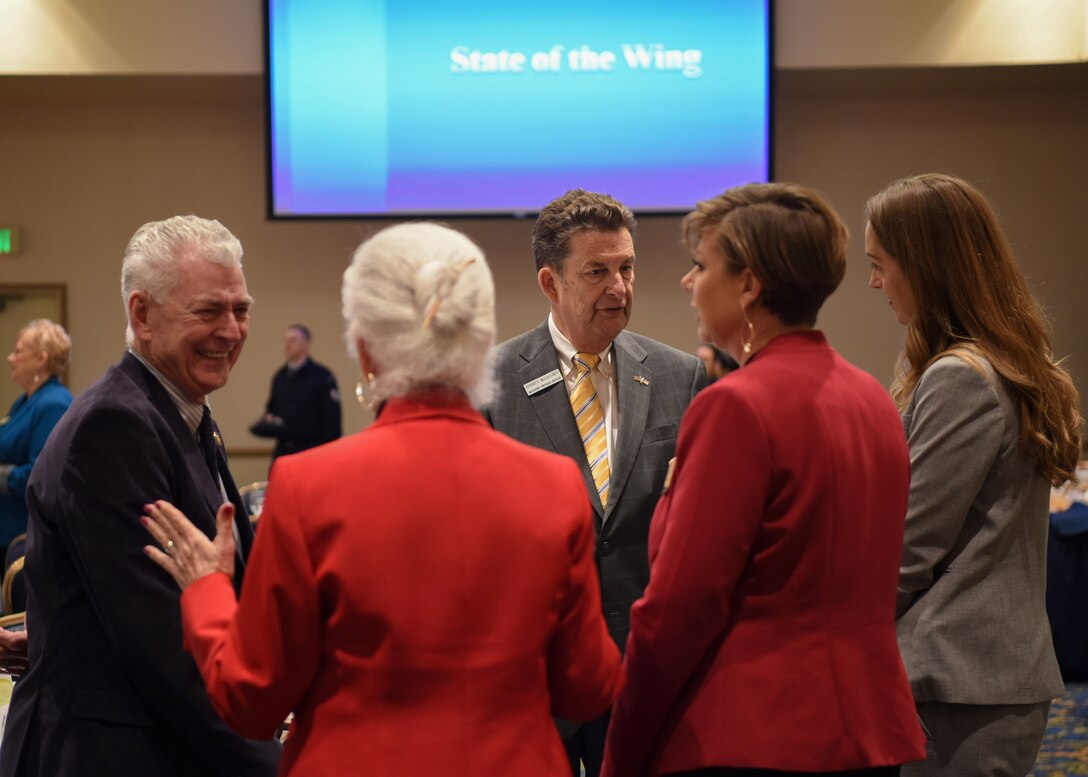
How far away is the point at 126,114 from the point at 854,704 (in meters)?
8.63

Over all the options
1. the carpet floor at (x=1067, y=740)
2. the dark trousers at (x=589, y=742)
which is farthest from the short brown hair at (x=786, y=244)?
the carpet floor at (x=1067, y=740)

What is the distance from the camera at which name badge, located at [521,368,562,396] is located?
A: 259 cm

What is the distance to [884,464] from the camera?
5.44 ft

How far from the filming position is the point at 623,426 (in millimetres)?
2537

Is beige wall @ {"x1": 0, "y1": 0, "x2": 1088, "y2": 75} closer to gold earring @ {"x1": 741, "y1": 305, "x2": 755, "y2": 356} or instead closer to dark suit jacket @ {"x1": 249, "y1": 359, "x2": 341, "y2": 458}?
dark suit jacket @ {"x1": 249, "y1": 359, "x2": 341, "y2": 458}

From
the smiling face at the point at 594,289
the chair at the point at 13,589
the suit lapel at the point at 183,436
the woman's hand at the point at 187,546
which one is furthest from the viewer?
the chair at the point at 13,589

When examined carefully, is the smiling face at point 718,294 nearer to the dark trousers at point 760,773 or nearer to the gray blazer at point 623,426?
the dark trousers at point 760,773

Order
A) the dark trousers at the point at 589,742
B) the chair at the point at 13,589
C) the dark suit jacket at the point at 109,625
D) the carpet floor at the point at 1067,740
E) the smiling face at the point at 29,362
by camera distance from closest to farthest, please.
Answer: the dark suit jacket at the point at 109,625
the dark trousers at the point at 589,742
the chair at the point at 13,589
the carpet floor at the point at 1067,740
the smiling face at the point at 29,362

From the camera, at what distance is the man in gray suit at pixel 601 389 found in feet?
8.04

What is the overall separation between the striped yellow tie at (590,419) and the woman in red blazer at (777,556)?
2.77 feet

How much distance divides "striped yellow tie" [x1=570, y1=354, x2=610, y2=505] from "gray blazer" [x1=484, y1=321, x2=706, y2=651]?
0.02m

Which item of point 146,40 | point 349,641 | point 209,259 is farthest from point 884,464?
point 146,40

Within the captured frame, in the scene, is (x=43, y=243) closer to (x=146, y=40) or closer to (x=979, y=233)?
(x=146, y=40)

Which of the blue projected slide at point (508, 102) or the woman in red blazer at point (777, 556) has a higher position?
the blue projected slide at point (508, 102)
